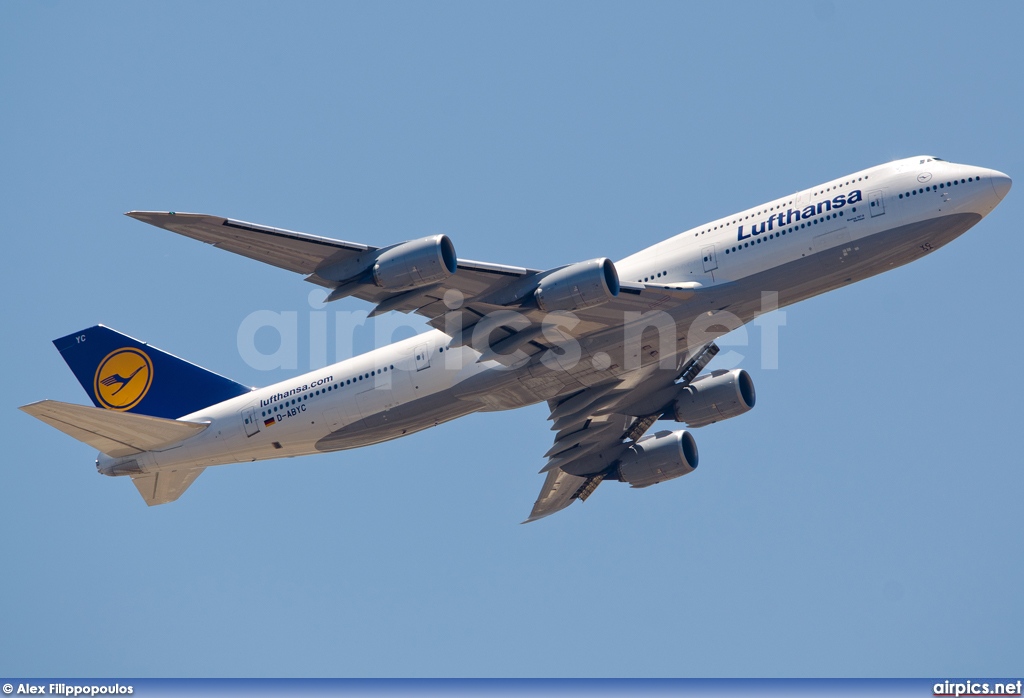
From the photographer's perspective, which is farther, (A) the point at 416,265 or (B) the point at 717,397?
(B) the point at 717,397

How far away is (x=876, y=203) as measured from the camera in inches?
1415

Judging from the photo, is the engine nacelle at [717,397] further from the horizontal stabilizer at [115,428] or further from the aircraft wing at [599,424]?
the horizontal stabilizer at [115,428]

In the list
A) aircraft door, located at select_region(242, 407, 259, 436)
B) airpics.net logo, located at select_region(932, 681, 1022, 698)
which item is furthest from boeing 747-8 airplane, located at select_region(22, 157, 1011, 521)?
airpics.net logo, located at select_region(932, 681, 1022, 698)

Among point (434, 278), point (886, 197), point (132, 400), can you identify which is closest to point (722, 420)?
point (886, 197)

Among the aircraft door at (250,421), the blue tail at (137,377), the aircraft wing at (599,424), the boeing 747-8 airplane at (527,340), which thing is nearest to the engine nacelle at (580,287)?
the boeing 747-8 airplane at (527,340)

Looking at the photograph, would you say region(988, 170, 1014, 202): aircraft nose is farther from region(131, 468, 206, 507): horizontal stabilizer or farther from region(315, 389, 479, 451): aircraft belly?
region(131, 468, 206, 507): horizontal stabilizer

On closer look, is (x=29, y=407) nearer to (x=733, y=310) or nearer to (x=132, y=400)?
(x=132, y=400)

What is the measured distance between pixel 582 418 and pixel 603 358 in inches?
234

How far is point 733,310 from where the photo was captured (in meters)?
36.9

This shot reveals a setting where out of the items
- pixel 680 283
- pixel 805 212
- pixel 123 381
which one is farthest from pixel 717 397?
pixel 123 381

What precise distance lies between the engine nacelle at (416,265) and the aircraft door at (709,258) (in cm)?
928

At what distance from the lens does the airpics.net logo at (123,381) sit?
44.4 meters

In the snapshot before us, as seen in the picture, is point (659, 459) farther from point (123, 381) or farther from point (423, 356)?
point (123, 381)

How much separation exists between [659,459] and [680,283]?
10.9m
